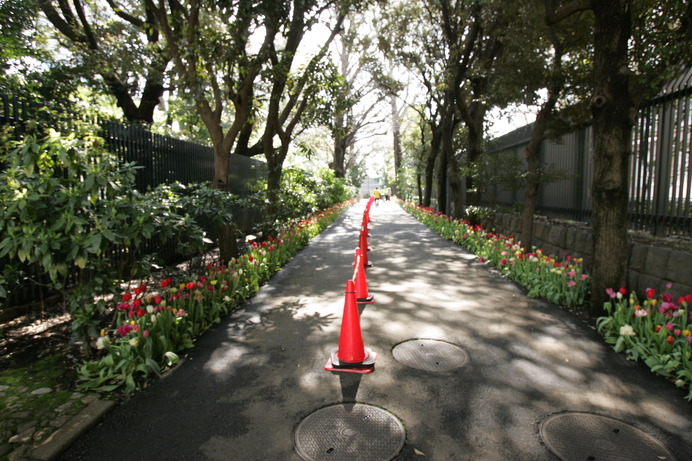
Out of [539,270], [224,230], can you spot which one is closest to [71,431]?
[224,230]

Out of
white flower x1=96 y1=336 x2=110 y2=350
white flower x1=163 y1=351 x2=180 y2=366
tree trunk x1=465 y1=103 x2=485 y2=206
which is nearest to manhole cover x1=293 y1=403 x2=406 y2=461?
white flower x1=163 y1=351 x2=180 y2=366

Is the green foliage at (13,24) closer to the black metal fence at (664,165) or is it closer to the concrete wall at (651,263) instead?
the concrete wall at (651,263)

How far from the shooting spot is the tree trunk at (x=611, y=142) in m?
Result: 4.50

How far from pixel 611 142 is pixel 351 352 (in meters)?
3.80

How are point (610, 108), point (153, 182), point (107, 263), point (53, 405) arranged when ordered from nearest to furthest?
point (53, 405) → point (107, 263) → point (610, 108) → point (153, 182)

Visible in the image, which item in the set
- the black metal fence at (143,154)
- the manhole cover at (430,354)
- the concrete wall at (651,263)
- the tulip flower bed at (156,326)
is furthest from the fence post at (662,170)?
the black metal fence at (143,154)

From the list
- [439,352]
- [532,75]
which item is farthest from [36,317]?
[532,75]

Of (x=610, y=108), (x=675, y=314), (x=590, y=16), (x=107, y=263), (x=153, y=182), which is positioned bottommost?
(x=675, y=314)

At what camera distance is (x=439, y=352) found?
386 cm

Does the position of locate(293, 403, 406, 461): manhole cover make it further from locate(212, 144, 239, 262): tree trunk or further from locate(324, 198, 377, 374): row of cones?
locate(212, 144, 239, 262): tree trunk

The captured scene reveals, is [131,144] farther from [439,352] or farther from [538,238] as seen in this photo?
[538,238]

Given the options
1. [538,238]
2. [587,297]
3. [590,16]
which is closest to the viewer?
[587,297]

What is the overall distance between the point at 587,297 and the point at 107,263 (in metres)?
5.66

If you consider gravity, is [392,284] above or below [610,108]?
below
